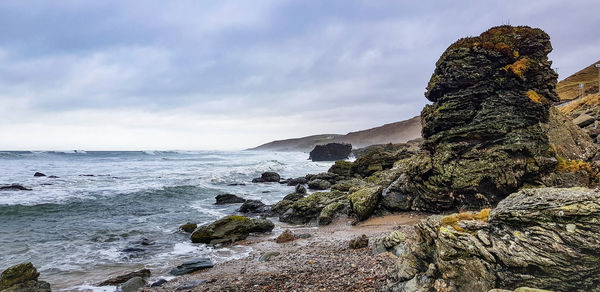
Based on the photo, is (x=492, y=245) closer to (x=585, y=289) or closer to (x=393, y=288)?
(x=585, y=289)

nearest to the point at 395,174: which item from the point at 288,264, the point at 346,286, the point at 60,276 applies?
the point at 288,264

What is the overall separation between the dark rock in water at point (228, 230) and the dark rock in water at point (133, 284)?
464cm

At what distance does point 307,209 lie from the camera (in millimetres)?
17875

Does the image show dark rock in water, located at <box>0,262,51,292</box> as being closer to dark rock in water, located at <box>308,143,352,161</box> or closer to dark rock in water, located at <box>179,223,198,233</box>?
dark rock in water, located at <box>179,223,198,233</box>

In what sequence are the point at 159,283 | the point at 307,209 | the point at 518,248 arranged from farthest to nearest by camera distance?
1. the point at 307,209
2. the point at 159,283
3. the point at 518,248

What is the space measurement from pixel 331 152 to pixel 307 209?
200 feet

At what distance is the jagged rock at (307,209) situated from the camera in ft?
57.6

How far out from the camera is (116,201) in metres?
23.2

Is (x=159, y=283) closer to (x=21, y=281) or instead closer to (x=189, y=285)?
(x=189, y=285)

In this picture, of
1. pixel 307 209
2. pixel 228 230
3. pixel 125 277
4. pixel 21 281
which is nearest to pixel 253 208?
pixel 307 209

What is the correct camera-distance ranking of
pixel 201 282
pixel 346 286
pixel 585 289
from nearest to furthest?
pixel 585 289 < pixel 346 286 < pixel 201 282

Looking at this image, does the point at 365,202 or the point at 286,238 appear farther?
the point at 365,202

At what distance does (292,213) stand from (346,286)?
11338 millimetres

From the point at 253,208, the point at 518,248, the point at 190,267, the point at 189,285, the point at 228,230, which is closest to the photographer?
the point at 518,248
